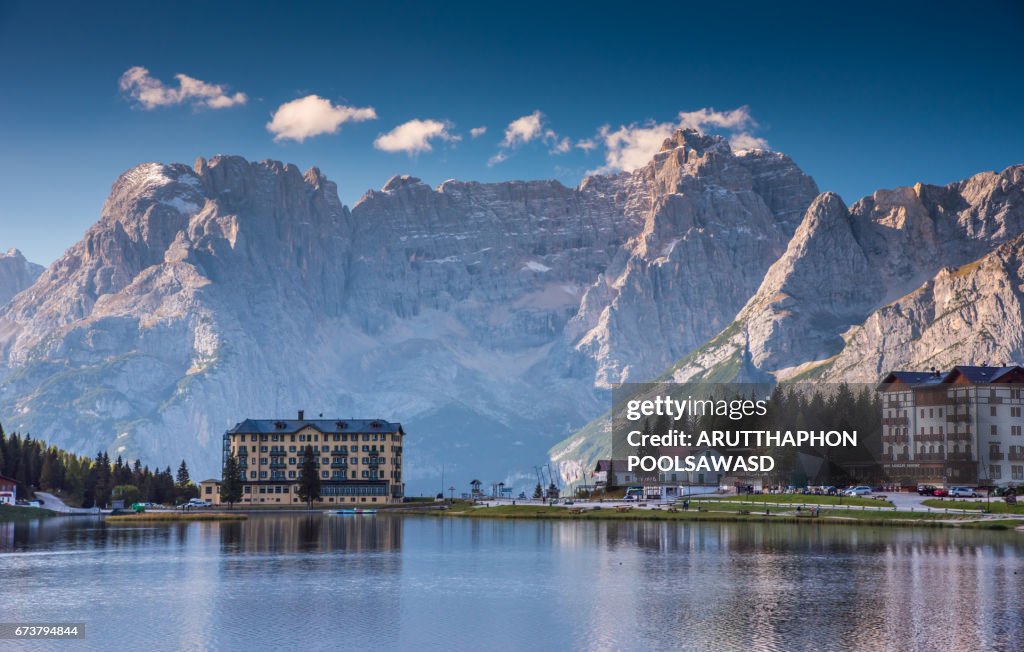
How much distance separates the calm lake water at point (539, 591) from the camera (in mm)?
77250

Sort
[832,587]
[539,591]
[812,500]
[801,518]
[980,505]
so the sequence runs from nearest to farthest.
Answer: [832,587], [539,591], [980,505], [801,518], [812,500]

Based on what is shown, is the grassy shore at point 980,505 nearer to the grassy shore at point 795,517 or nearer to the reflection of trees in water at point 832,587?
the grassy shore at point 795,517

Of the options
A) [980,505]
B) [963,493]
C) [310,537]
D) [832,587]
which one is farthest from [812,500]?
[832,587]

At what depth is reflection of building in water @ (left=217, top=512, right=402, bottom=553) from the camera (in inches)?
5591

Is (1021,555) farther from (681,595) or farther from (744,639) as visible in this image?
(744,639)

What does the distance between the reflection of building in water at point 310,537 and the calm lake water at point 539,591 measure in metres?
1.07

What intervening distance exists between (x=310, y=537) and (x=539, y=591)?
227 ft

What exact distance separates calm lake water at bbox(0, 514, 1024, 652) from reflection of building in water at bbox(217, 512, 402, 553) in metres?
1.07

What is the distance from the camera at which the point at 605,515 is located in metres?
191

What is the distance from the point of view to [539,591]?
9944cm

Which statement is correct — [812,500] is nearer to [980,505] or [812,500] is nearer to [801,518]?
[801,518]

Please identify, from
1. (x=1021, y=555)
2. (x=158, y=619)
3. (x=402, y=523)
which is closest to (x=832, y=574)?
(x=1021, y=555)

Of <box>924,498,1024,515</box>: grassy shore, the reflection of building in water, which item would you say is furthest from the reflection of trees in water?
the reflection of building in water

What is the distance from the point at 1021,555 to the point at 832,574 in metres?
22.7
